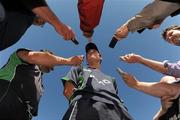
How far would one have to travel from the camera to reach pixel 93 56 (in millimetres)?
4453

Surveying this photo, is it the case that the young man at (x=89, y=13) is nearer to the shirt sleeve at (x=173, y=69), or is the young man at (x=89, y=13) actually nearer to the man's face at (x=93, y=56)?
the man's face at (x=93, y=56)

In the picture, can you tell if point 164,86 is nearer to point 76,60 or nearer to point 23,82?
point 76,60

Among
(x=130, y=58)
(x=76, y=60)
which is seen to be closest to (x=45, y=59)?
(x=76, y=60)

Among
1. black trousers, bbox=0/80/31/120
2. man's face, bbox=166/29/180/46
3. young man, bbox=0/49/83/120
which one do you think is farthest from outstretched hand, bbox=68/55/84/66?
man's face, bbox=166/29/180/46

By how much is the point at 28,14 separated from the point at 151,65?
4.59ft

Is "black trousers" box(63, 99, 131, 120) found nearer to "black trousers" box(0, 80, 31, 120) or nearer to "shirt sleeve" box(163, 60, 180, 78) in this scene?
"black trousers" box(0, 80, 31, 120)

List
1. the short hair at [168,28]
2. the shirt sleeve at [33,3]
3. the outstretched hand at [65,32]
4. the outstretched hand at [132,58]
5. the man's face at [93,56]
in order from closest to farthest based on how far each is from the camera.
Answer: the shirt sleeve at [33,3] → the outstretched hand at [65,32] → the outstretched hand at [132,58] → the short hair at [168,28] → the man's face at [93,56]

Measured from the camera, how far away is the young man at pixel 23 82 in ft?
11.0

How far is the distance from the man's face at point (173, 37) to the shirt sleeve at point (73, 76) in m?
1.11

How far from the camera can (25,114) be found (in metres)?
3.42

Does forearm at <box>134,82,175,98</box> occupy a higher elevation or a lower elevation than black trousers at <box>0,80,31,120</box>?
lower

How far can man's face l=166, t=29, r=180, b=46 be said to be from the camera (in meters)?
3.85

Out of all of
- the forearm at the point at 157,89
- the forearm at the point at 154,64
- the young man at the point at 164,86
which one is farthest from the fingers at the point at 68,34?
the forearm at the point at 157,89

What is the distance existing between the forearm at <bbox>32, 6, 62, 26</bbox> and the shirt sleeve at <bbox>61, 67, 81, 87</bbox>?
806mm
